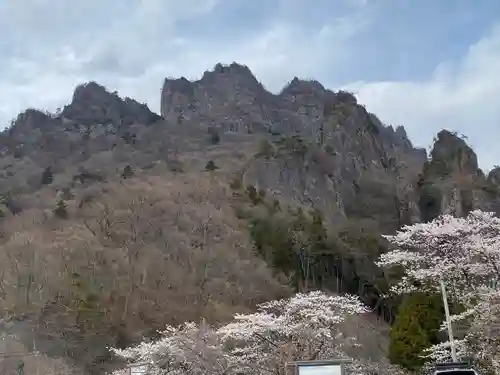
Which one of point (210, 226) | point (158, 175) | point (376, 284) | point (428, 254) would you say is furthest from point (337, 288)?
point (428, 254)

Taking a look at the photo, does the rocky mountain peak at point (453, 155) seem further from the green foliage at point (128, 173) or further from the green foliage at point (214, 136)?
the green foliage at point (214, 136)

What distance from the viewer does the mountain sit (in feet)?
101

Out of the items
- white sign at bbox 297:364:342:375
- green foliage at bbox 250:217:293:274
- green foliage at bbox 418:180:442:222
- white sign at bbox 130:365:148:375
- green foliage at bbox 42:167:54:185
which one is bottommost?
white sign at bbox 130:365:148:375

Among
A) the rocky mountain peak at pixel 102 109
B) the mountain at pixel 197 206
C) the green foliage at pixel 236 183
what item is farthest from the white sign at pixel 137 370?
the rocky mountain peak at pixel 102 109

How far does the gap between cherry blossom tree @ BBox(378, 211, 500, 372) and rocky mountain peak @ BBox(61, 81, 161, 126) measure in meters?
71.1

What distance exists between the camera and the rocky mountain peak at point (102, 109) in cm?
8594

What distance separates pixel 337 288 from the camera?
42.8 m

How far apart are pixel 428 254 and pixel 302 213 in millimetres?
31881

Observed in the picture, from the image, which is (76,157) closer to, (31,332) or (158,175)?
(158,175)

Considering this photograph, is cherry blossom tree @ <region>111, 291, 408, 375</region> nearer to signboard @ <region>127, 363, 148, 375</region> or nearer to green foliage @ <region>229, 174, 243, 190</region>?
signboard @ <region>127, 363, 148, 375</region>

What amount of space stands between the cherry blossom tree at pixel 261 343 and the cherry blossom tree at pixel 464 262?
2.99 m

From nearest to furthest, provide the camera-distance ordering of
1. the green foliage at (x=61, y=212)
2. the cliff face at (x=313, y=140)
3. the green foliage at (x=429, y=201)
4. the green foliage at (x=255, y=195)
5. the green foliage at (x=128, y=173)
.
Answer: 1. the green foliage at (x=61, y=212)
2. the green foliage at (x=255, y=195)
3. the green foliage at (x=429, y=201)
4. the green foliage at (x=128, y=173)
5. the cliff face at (x=313, y=140)

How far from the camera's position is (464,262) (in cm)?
1517

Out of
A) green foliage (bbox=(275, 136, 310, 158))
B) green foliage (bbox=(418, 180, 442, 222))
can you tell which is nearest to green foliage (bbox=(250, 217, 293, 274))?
green foliage (bbox=(275, 136, 310, 158))
